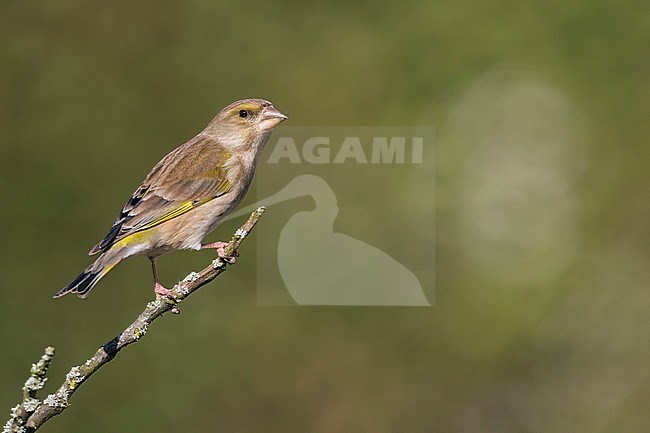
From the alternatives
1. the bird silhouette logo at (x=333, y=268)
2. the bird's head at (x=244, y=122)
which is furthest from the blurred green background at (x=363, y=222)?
the bird's head at (x=244, y=122)

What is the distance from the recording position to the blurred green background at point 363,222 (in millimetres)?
7570

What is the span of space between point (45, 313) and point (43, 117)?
1.70 m

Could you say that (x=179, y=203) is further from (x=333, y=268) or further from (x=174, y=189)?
(x=333, y=268)

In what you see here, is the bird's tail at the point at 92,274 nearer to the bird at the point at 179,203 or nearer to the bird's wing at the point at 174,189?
the bird at the point at 179,203

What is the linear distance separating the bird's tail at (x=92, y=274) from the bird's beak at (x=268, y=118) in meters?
1.08

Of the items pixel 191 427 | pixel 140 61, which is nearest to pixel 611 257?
pixel 191 427

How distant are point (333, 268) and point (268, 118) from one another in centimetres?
290

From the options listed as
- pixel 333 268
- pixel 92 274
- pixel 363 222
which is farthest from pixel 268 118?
pixel 363 222

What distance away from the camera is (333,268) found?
770 cm

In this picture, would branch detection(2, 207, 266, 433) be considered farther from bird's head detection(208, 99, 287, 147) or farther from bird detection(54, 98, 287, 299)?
bird's head detection(208, 99, 287, 147)

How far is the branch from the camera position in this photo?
2.87 m

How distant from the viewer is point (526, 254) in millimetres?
8109

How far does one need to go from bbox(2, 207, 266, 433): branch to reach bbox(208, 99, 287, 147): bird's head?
151 cm

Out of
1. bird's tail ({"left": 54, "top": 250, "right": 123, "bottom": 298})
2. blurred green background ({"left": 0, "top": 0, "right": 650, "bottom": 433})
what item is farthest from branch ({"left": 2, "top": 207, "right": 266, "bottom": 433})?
blurred green background ({"left": 0, "top": 0, "right": 650, "bottom": 433})
